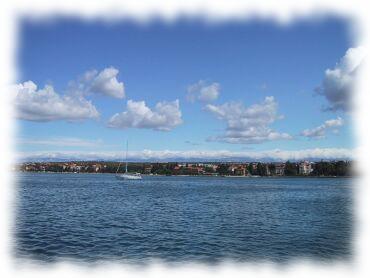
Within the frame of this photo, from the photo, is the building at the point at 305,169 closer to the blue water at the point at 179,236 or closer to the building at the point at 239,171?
the building at the point at 239,171

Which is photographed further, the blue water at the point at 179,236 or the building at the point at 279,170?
the building at the point at 279,170

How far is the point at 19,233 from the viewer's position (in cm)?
2056

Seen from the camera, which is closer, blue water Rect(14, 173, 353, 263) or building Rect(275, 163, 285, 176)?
blue water Rect(14, 173, 353, 263)

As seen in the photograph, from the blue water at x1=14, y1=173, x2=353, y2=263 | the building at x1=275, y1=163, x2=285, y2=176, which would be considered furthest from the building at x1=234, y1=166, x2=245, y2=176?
the blue water at x1=14, y1=173, x2=353, y2=263

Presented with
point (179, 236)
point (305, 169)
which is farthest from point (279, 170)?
point (179, 236)

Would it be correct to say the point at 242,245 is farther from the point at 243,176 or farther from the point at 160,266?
the point at 243,176

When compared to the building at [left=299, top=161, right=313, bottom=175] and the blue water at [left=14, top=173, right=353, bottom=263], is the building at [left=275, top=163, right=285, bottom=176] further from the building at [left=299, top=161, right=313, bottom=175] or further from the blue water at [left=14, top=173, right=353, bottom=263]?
the blue water at [left=14, top=173, right=353, bottom=263]

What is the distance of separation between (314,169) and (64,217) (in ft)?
490

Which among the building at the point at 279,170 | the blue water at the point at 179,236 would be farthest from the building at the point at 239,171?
the blue water at the point at 179,236

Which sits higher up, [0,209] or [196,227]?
[0,209]

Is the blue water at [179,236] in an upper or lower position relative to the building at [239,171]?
lower

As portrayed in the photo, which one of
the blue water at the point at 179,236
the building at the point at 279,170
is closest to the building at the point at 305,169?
the building at the point at 279,170

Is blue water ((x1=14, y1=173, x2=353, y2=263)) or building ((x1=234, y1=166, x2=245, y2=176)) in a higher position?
building ((x1=234, y1=166, x2=245, y2=176))

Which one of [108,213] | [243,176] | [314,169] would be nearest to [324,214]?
[108,213]
